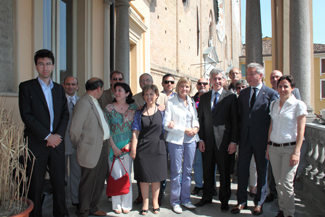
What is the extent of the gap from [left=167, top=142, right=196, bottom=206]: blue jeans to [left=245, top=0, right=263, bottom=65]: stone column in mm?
4190

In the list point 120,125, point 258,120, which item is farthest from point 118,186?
point 258,120

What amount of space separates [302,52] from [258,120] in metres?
2.63

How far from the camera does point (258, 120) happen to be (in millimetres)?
3391

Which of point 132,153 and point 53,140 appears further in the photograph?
point 132,153

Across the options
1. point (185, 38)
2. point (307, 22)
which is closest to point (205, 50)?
point (185, 38)

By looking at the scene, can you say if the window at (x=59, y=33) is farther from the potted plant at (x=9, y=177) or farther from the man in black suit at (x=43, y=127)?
the potted plant at (x=9, y=177)

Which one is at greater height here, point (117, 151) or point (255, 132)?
point (255, 132)

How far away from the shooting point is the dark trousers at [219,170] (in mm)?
3564

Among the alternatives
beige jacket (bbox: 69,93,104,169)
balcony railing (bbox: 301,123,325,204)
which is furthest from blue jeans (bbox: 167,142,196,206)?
balcony railing (bbox: 301,123,325,204)

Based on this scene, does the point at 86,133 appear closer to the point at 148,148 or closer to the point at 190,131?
the point at 148,148

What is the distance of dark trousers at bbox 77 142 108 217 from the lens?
3.20 meters

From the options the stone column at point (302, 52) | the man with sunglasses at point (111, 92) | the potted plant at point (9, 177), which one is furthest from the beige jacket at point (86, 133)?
the stone column at point (302, 52)

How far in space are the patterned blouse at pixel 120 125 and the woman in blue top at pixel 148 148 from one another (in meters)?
0.11

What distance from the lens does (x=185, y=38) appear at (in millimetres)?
16312
